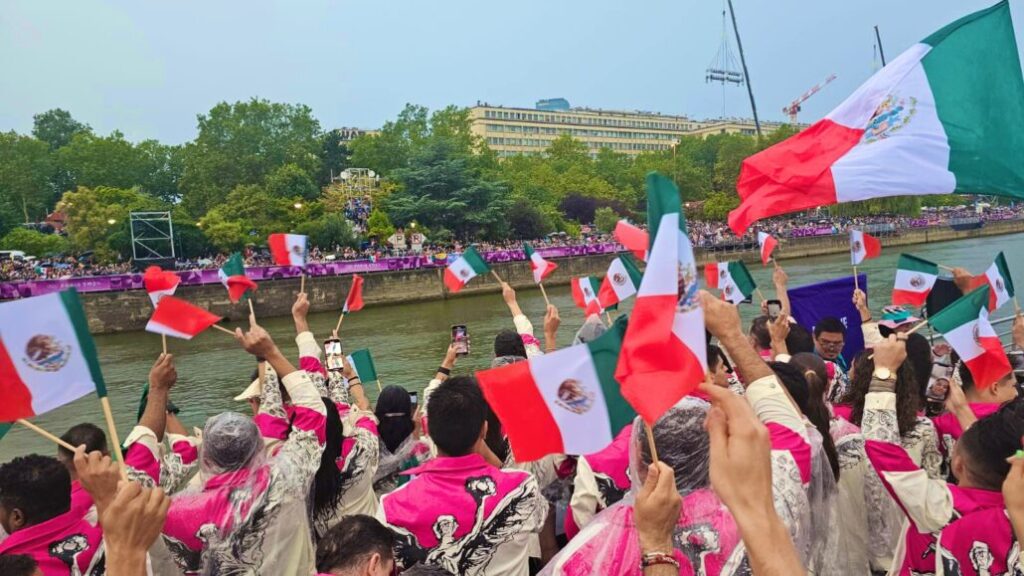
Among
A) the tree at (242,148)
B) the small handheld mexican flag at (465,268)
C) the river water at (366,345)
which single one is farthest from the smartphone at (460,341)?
the tree at (242,148)

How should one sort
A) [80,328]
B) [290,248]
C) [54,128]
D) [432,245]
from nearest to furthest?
[80,328] < [290,248] < [432,245] < [54,128]

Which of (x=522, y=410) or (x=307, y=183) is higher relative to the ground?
(x=307, y=183)

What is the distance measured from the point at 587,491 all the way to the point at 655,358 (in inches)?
39.1

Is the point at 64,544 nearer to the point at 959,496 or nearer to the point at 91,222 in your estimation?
the point at 959,496

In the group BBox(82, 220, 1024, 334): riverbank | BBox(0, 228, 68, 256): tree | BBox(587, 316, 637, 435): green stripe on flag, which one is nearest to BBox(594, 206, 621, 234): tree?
BBox(82, 220, 1024, 334): riverbank

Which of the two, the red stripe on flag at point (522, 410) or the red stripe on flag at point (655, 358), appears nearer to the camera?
the red stripe on flag at point (655, 358)

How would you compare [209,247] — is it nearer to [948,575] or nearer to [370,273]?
[370,273]

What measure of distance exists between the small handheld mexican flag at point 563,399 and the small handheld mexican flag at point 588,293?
4870mm

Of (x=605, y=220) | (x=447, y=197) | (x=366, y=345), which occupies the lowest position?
(x=366, y=345)

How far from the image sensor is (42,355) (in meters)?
2.61

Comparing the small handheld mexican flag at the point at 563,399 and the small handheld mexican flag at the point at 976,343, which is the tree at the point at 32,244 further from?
the small handheld mexican flag at the point at 976,343

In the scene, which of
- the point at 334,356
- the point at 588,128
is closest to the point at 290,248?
the point at 334,356

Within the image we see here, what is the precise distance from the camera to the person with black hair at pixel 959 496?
206 cm

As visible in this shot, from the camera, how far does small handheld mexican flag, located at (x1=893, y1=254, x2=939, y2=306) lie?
632 centimetres
